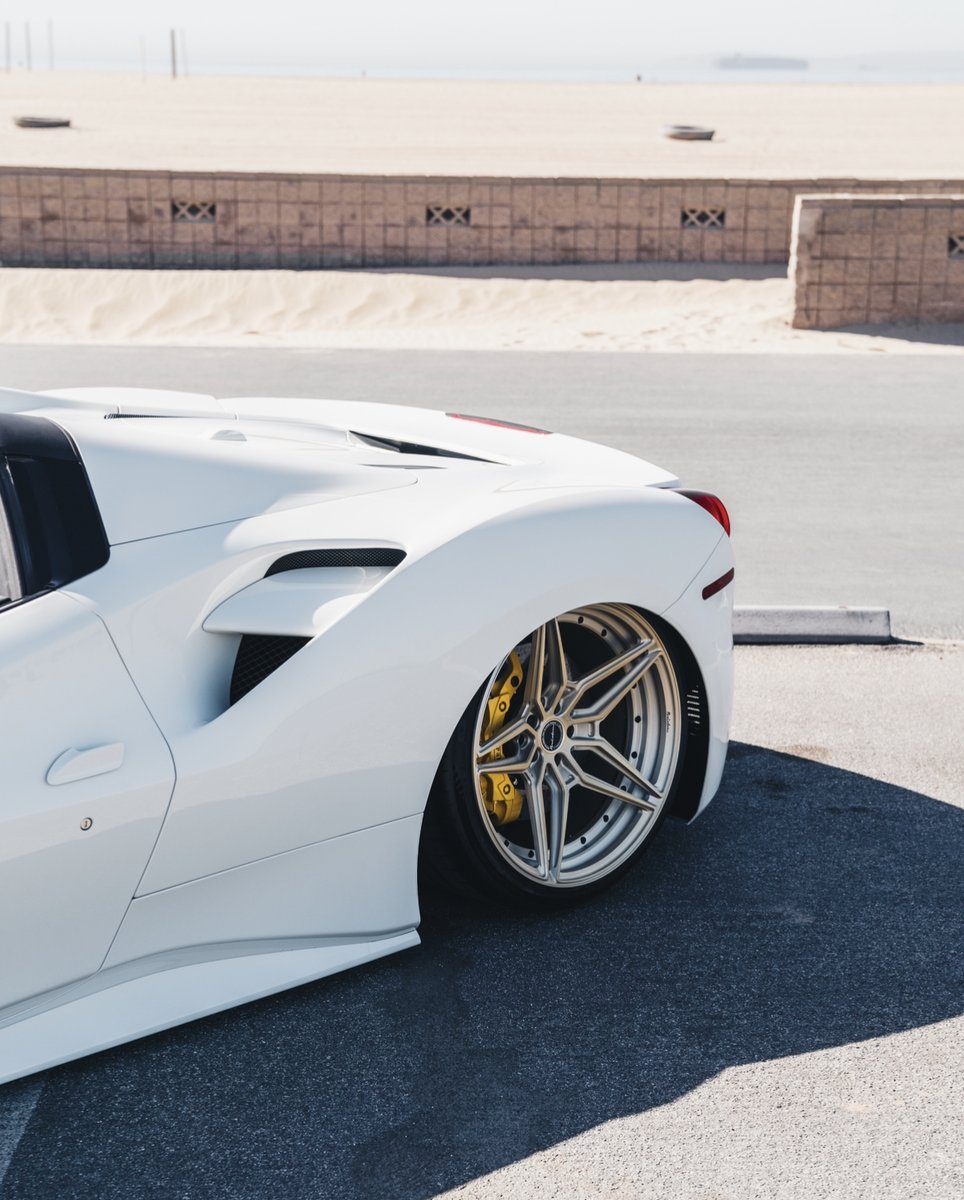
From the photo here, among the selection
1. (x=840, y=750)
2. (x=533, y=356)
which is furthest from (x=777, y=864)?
(x=533, y=356)

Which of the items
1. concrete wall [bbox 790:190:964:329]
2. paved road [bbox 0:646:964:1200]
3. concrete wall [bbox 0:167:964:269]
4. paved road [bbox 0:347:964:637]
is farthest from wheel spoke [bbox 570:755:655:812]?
concrete wall [bbox 0:167:964:269]

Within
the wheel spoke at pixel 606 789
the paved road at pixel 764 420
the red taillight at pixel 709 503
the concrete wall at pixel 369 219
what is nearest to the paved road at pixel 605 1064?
the wheel spoke at pixel 606 789

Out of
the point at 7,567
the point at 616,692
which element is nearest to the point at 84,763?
the point at 7,567

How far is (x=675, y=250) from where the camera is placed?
59.3 ft

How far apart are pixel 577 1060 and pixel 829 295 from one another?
509 inches

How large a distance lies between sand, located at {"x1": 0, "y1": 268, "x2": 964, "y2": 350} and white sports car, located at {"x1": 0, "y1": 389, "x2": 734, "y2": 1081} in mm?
11068

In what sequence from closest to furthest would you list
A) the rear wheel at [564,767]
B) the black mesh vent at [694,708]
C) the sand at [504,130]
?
the rear wheel at [564,767] → the black mesh vent at [694,708] → the sand at [504,130]

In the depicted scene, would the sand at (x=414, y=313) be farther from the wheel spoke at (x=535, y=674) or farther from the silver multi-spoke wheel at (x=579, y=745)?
the wheel spoke at (x=535, y=674)

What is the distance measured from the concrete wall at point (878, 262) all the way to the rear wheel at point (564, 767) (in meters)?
11.3

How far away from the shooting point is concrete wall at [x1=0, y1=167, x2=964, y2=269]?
1762 centimetres

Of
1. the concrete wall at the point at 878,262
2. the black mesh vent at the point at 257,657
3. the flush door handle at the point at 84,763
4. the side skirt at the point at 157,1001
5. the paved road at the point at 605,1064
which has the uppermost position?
the concrete wall at the point at 878,262

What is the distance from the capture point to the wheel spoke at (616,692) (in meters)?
3.71

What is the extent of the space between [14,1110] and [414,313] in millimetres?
14576

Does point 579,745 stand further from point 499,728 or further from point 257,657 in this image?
point 257,657
